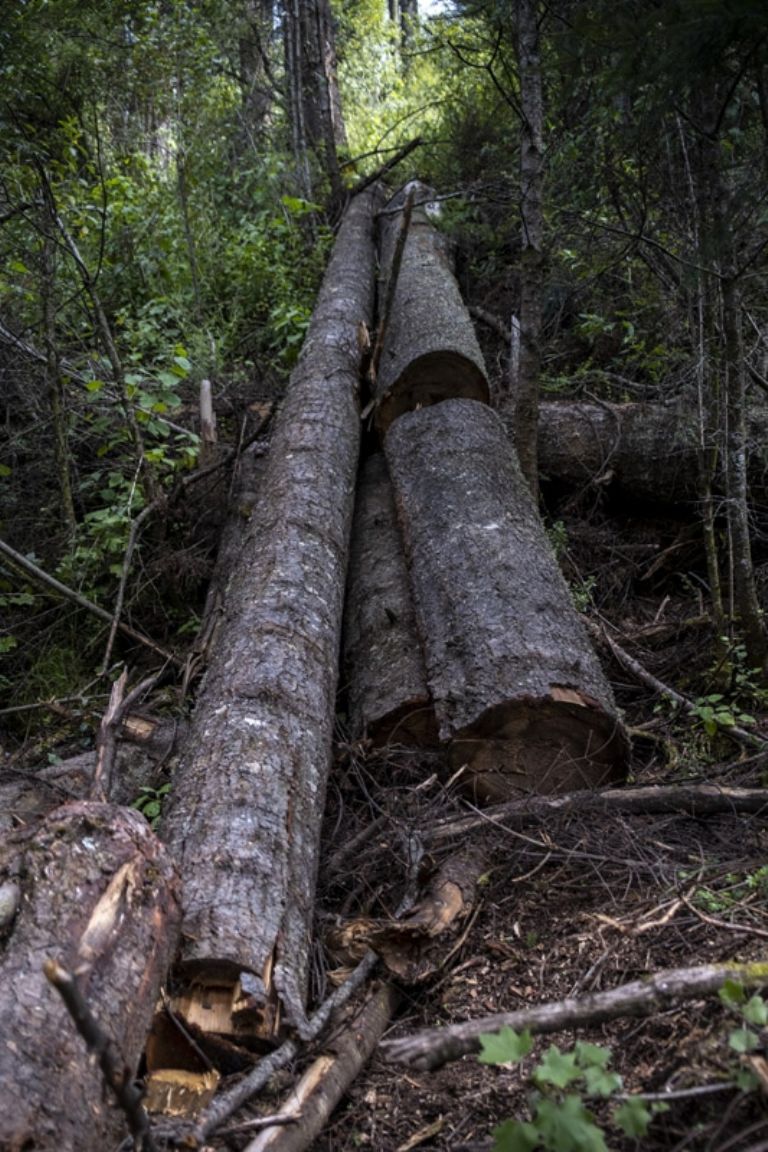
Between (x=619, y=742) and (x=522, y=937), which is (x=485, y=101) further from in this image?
(x=522, y=937)

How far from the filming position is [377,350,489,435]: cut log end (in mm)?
5418

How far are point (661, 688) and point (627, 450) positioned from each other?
2.09 metres

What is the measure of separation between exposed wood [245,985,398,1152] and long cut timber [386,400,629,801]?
1.11m

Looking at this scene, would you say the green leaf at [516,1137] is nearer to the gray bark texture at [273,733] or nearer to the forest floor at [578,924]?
the forest floor at [578,924]

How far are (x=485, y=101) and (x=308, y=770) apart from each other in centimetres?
830

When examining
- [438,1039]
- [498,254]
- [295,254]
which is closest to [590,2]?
[438,1039]

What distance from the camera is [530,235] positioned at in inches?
200

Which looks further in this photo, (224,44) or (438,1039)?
(224,44)

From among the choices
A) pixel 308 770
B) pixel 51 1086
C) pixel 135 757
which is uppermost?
pixel 51 1086

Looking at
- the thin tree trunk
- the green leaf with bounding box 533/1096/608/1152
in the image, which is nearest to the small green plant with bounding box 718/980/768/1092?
the green leaf with bounding box 533/1096/608/1152

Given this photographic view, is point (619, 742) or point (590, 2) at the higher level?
point (590, 2)

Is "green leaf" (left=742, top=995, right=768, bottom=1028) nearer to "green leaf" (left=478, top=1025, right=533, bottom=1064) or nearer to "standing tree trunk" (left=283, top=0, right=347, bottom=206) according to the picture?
"green leaf" (left=478, top=1025, right=533, bottom=1064)

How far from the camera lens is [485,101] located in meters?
8.95

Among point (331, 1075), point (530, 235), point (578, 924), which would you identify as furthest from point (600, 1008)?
point (530, 235)
